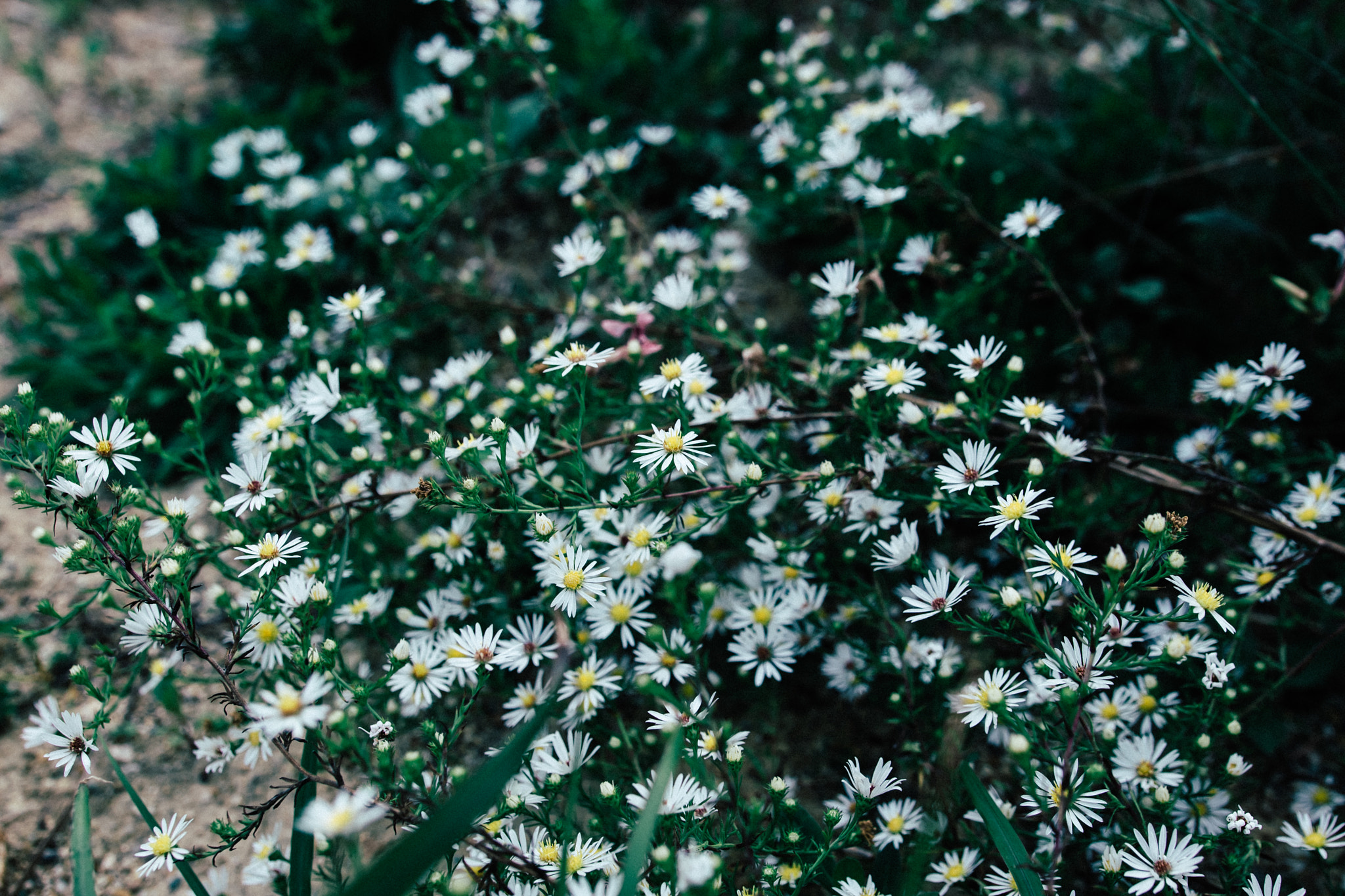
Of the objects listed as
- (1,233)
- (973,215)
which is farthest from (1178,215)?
(1,233)

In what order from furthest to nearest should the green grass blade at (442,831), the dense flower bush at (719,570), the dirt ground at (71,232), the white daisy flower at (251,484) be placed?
the dirt ground at (71,232) < the white daisy flower at (251,484) < the dense flower bush at (719,570) < the green grass blade at (442,831)

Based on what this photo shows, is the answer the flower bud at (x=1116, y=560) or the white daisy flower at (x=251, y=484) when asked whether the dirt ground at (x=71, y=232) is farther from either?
the flower bud at (x=1116, y=560)

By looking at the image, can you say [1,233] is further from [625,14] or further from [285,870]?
[285,870]

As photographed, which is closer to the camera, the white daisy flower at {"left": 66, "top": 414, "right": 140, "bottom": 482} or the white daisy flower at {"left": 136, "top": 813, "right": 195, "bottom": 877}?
the white daisy flower at {"left": 136, "top": 813, "right": 195, "bottom": 877}

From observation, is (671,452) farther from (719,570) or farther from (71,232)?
(71,232)

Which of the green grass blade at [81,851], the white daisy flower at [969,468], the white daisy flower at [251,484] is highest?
the white daisy flower at [969,468]

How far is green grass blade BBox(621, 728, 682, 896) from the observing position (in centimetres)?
107

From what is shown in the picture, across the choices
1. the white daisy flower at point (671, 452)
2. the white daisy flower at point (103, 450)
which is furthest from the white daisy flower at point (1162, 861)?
the white daisy flower at point (103, 450)

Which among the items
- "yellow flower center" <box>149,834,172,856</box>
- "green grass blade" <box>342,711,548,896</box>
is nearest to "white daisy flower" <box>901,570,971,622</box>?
"green grass blade" <box>342,711,548,896</box>

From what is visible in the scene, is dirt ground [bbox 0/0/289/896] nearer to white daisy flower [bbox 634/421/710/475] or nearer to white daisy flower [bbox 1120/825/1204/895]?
white daisy flower [bbox 634/421/710/475]

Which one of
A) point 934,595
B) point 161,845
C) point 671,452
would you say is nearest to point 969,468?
point 934,595

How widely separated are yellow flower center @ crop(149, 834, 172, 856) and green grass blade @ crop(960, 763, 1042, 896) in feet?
4.41

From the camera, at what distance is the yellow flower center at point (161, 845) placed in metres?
1.41

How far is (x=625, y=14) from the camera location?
3443mm
